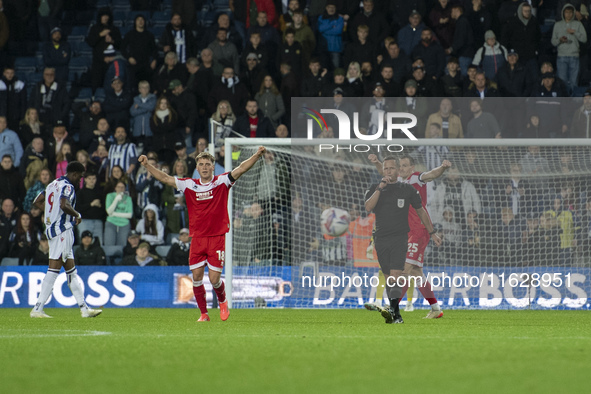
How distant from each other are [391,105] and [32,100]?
296 inches

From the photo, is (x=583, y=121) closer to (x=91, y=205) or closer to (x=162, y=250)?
(x=162, y=250)

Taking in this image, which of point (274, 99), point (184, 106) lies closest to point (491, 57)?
point (274, 99)

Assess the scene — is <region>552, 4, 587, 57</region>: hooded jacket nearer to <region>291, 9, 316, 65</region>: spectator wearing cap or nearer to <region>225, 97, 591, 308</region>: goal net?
<region>225, 97, 591, 308</region>: goal net

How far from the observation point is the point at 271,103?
17.9 meters

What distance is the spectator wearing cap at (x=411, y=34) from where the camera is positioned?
60.6 ft

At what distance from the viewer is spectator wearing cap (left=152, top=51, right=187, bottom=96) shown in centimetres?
1872

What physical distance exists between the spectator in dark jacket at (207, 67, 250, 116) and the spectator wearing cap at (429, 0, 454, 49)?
4.29 meters

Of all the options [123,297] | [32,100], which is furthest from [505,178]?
[32,100]

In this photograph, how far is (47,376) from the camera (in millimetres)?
5070

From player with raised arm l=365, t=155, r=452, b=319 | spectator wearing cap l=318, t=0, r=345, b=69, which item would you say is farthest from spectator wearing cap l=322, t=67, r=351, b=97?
player with raised arm l=365, t=155, r=452, b=319

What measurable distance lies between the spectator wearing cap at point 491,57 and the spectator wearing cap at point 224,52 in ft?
15.9

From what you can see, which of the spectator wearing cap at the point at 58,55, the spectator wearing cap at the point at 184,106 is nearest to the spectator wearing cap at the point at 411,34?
the spectator wearing cap at the point at 184,106

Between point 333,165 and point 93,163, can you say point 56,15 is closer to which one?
point 93,163

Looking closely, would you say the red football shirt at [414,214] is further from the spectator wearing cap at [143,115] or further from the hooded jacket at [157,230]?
the spectator wearing cap at [143,115]
